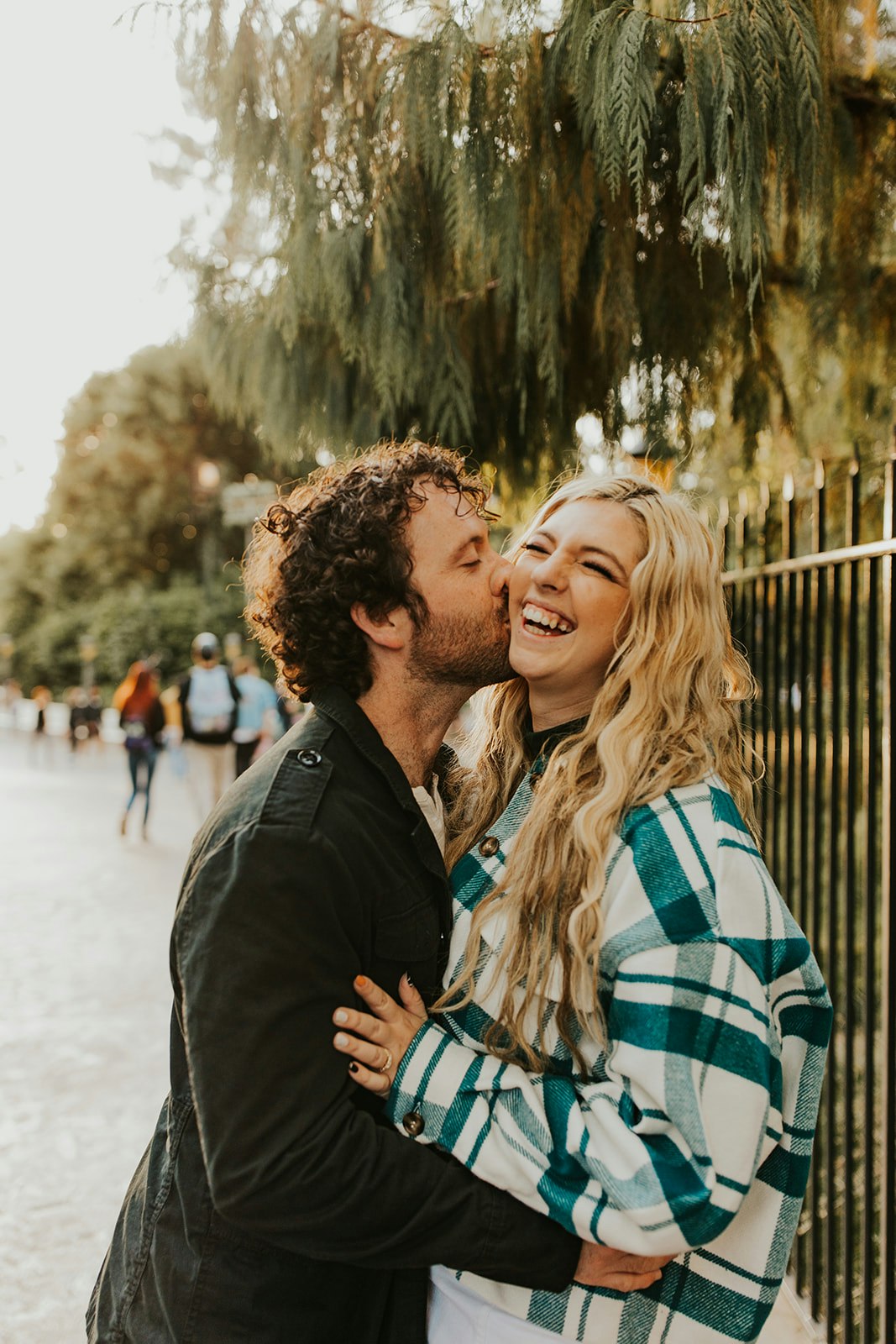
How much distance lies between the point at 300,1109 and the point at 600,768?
82cm

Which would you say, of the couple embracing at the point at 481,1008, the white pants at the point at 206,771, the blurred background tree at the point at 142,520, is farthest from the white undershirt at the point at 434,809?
the blurred background tree at the point at 142,520

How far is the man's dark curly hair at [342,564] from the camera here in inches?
85.0

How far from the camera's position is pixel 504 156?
266cm

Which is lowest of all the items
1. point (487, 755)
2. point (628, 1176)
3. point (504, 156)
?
point (628, 1176)

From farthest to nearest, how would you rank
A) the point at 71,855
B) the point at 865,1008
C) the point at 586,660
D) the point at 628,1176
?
the point at 71,855
the point at 865,1008
the point at 586,660
the point at 628,1176

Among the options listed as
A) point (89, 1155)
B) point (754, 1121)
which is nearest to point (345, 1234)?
point (754, 1121)

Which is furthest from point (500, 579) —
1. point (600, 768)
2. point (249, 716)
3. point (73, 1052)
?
point (249, 716)

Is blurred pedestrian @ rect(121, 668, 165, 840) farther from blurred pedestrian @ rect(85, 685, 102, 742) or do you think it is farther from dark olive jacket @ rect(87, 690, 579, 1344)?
blurred pedestrian @ rect(85, 685, 102, 742)

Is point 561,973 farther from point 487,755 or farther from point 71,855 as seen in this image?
point 71,855

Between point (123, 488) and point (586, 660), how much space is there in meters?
31.0

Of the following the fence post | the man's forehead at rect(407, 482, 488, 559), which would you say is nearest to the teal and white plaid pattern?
the man's forehead at rect(407, 482, 488, 559)

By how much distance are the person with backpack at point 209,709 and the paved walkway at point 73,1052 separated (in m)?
1.05

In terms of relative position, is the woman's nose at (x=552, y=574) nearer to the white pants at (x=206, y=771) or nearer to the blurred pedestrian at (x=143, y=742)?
the white pants at (x=206, y=771)

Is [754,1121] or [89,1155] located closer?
[754,1121]
